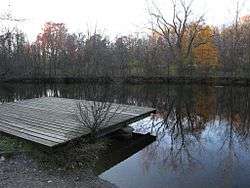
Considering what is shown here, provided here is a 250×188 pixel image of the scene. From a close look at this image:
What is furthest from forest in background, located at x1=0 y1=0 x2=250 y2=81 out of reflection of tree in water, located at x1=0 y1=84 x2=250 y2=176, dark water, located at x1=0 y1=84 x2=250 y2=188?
dark water, located at x1=0 y1=84 x2=250 y2=188

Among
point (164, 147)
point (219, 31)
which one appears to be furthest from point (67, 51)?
point (164, 147)

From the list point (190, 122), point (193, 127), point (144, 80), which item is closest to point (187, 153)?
point (193, 127)

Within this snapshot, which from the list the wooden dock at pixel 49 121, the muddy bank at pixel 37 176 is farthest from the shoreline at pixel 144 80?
the muddy bank at pixel 37 176

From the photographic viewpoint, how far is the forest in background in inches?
1184

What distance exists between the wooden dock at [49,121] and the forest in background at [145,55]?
59.8 feet

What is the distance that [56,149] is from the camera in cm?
671

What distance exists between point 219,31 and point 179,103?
84.4ft

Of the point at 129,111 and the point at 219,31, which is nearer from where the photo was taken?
the point at 129,111

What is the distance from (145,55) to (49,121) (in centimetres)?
2417

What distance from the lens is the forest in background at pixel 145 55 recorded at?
98.6 feet

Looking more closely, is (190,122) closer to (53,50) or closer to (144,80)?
(144,80)

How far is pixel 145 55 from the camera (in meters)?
32.1

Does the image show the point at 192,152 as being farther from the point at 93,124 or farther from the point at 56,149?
the point at 56,149

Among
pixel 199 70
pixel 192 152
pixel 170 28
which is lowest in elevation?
pixel 192 152
